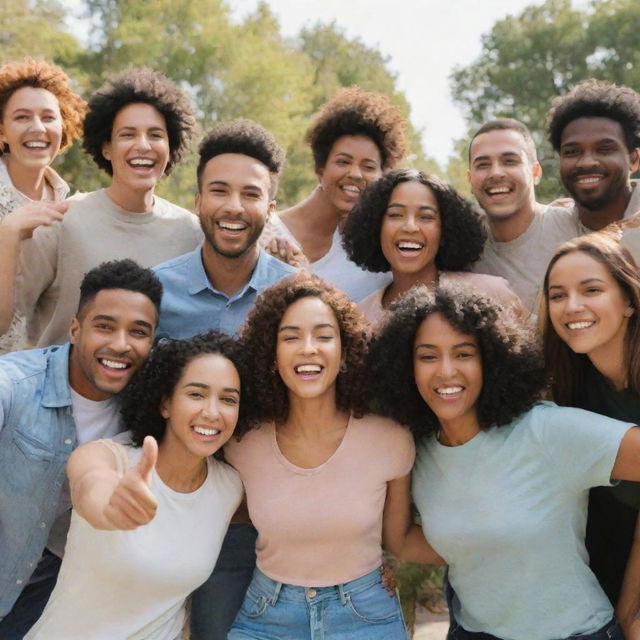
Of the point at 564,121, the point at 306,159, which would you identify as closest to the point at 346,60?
the point at 306,159

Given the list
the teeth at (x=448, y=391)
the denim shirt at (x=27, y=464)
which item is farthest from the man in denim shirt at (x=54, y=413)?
the teeth at (x=448, y=391)

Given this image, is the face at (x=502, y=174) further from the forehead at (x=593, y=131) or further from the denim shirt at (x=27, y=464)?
the denim shirt at (x=27, y=464)

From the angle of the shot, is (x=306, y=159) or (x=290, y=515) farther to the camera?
(x=306, y=159)

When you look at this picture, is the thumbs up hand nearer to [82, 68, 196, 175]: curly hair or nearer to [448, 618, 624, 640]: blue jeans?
[448, 618, 624, 640]: blue jeans

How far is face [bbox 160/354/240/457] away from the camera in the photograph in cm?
369

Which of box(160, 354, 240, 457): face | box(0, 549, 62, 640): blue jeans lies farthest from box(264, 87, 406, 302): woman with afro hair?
box(0, 549, 62, 640): blue jeans

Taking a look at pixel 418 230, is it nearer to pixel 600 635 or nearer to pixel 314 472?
pixel 314 472

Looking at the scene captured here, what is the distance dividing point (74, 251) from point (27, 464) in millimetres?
1484

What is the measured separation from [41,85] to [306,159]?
17279mm

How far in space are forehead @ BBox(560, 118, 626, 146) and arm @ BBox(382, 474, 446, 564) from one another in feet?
8.90

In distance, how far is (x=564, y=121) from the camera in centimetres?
543

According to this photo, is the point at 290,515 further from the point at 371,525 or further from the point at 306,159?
the point at 306,159

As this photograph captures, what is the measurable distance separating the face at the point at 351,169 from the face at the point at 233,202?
1204mm

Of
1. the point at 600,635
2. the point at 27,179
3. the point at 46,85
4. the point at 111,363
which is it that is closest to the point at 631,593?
the point at 600,635
